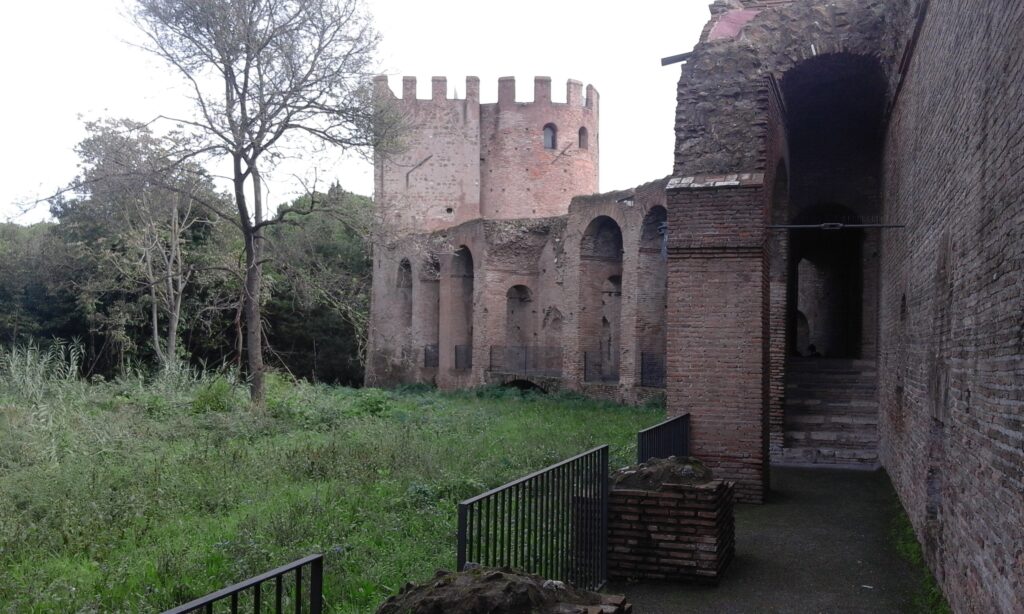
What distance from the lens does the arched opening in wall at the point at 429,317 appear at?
35469 millimetres

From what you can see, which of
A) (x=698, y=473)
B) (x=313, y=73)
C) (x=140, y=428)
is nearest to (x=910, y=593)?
(x=698, y=473)

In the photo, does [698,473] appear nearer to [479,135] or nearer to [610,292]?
[610,292]

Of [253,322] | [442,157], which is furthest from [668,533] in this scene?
[442,157]

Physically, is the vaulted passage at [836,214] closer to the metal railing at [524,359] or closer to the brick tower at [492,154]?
the metal railing at [524,359]

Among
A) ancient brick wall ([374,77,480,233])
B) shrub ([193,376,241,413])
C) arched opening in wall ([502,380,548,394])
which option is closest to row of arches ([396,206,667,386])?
arched opening in wall ([502,380,548,394])

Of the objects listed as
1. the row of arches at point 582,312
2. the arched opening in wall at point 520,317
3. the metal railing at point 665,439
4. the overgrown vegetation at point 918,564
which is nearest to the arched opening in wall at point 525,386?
the row of arches at point 582,312

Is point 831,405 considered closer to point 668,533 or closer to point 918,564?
point 918,564

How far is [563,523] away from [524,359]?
80.0ft

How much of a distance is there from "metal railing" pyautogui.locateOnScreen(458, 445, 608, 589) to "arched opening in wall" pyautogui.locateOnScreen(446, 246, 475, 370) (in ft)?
86.7

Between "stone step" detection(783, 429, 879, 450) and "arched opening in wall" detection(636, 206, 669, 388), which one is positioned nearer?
"stone step" detection(783, 429, 879, 450)

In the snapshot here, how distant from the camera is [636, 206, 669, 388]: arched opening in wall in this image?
79.5ft

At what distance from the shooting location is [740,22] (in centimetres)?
1186

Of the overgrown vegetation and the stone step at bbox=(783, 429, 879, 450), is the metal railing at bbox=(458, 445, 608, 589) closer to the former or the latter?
the overgrown vegetation

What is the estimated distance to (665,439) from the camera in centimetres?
933
